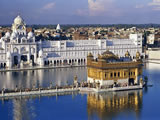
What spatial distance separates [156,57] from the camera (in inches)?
2539

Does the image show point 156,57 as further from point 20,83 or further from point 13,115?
point 13,115

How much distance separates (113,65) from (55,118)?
1084 cm

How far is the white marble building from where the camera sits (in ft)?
192

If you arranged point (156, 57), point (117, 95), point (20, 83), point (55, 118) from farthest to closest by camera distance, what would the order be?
1. point (156, 57)
2. point (20, 83)
3. point (117, 95)
4. point (55, 118)

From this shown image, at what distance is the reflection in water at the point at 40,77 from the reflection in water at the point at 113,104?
759 centimetres

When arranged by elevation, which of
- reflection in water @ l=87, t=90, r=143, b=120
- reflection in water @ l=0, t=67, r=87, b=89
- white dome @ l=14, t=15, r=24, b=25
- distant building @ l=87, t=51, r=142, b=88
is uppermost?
white dome @ l=14, t=15, r=24, b=25

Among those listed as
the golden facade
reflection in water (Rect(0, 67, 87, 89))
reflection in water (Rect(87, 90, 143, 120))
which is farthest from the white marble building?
reflection in water (Rect(87, 90, 143, 120))

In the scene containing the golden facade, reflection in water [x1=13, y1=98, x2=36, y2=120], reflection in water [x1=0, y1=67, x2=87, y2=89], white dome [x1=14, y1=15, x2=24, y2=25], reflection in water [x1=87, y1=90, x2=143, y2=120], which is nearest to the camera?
reflection in water [x1=13, y1=98, x2=36, y2=120]

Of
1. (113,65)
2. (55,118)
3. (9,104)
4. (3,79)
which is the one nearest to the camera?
(55,118)

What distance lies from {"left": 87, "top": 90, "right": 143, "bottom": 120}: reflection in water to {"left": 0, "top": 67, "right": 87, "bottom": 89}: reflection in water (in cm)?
759

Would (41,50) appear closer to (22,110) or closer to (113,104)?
(113,104)

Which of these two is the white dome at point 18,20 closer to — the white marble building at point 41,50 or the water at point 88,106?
the white marble building at point 41,50

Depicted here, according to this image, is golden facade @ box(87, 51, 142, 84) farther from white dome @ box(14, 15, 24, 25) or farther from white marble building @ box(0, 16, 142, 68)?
white dome @ box(14, 15, 24, 25)

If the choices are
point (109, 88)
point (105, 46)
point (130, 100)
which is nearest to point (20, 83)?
point (109, 88)
